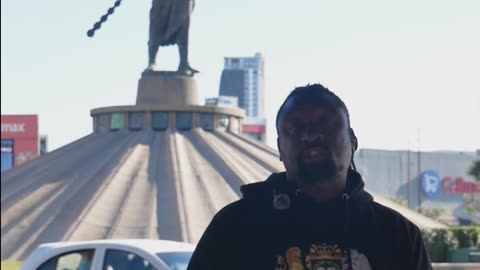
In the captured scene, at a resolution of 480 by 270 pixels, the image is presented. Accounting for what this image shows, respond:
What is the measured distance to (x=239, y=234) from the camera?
2922 mm

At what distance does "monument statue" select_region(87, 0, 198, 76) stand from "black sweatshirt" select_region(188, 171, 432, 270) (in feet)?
77.9

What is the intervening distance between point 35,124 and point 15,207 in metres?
65.0

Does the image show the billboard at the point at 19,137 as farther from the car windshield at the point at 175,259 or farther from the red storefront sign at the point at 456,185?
the car windshield at the point at 175,259

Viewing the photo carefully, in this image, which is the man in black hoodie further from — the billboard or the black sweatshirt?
the billboard

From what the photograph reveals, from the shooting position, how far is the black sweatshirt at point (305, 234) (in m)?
2.82

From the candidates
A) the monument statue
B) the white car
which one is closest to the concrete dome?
the monument statue

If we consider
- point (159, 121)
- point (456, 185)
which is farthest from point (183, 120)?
point (456, 185)

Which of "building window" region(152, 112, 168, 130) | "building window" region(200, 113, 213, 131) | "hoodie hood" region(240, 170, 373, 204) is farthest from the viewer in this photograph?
"building window" region(200, 113, 213, 131)

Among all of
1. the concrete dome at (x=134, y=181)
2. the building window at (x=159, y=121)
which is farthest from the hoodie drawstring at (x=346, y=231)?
the building window at (x=159, y=121)

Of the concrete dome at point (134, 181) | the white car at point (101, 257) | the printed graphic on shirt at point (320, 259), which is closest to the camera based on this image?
the printed graphic on shirt at point (320, 259)

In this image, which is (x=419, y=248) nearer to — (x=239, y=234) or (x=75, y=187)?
(x=239, y=234)

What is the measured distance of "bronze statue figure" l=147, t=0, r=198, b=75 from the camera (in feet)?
87.1

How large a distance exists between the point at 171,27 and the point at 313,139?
2398cm

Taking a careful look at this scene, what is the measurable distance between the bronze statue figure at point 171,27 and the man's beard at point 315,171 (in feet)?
78.2
